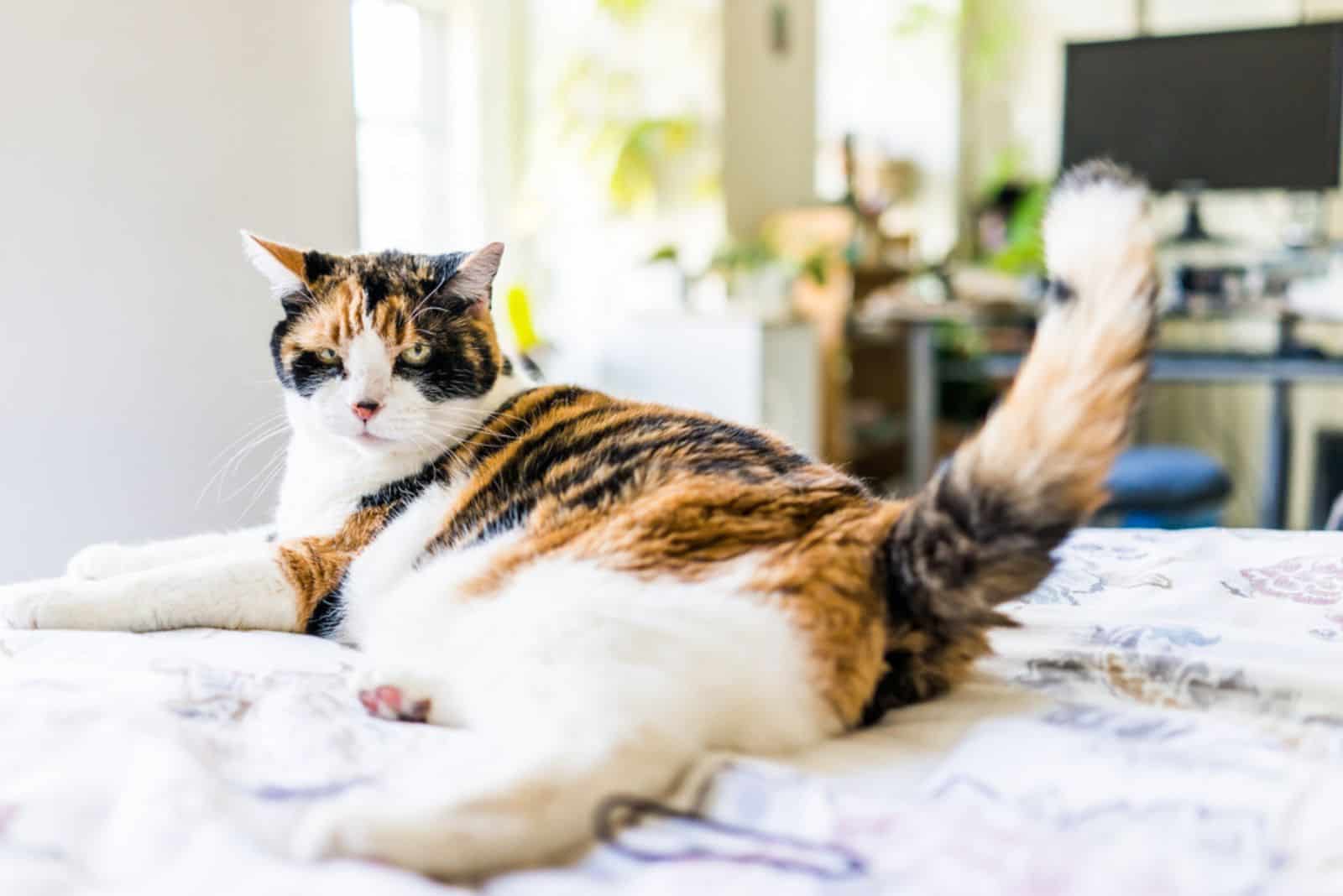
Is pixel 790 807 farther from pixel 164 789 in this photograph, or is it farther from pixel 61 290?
pixel 61 290

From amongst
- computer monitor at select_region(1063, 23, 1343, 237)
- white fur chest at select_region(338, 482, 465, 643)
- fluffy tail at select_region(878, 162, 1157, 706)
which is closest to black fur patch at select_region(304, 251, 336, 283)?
white fur chest at select_region(338, 482, 465, 643)

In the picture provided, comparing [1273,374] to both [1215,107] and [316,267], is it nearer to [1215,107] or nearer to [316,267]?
[1215,107]

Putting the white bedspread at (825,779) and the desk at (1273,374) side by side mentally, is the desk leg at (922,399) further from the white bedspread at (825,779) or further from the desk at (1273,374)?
the white bedspread at (825,779)

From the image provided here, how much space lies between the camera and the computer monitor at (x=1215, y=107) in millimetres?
2982

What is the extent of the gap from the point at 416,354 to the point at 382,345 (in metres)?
0.04

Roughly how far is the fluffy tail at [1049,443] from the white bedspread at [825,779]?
0.34 feet

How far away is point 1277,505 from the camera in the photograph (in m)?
2.73

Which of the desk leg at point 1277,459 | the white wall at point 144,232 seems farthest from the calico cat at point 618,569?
the desk leg at point 1277,459

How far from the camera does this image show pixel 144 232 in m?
1.62

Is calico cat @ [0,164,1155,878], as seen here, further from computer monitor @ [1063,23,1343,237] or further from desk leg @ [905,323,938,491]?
computer monitor @ [1063,23,1343,237]

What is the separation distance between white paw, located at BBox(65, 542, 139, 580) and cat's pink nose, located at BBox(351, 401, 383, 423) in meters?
0.33

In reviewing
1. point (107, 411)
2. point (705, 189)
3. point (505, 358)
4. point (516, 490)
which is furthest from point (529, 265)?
point (516, 490)

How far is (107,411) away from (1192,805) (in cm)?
151

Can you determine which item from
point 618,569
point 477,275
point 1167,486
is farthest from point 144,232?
point 1167,486
